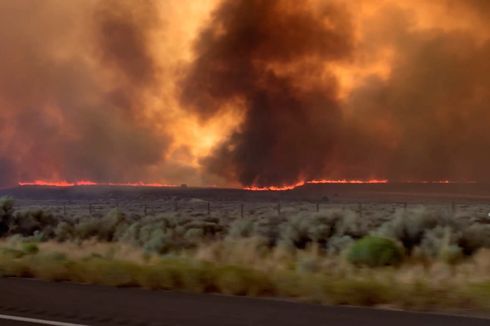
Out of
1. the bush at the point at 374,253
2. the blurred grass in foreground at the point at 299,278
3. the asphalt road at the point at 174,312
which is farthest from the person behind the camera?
the bush at the point at 374,253

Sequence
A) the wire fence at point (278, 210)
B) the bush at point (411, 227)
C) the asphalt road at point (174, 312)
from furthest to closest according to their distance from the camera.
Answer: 1. the wire fence at point (278, 210)
2. the bush at point (411, 227)
3. the asphalt road at point (174, 312)

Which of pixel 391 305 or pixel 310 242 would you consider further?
pixel 310 242

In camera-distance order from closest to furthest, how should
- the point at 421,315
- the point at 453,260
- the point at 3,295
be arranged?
the point at 421,315 → the point at 3,295 → the point at 453,260

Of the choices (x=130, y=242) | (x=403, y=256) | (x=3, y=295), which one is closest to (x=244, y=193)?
(x=130, y=242)

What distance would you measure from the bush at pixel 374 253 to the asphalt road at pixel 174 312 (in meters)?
7.43

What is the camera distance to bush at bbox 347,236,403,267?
61.6ft

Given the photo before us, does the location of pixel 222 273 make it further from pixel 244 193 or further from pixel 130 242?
pixel 244 193

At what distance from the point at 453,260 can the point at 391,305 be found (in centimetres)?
867

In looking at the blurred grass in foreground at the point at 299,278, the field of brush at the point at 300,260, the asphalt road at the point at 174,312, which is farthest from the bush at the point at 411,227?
the asphalt road at the point at 174,312

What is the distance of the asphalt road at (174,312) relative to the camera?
32.2 feet

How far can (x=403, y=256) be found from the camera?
20188 millimetres

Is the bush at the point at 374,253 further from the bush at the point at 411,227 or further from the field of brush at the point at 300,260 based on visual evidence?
the bush at the point at 411,227

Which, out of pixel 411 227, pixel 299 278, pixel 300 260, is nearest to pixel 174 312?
pixel 299 278

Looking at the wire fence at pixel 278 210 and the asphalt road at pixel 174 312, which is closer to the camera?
the asphalt road at pixel 174 312
